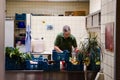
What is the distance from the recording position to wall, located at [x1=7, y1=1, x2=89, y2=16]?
8352mm

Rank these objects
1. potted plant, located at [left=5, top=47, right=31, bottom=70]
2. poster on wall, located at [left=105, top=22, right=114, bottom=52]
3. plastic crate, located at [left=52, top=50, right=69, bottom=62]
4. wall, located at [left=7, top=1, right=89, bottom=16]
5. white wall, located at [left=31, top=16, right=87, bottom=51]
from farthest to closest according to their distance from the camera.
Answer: wall, located at [left=7, top=1, right=89, bottom=16] → white wall, located at [left=31, top=16, right=87, bottom=51] → plastic crate, located at [left=52, top=50, right=69, bottom=62] → potted plant, located at [left=5, top=47, right=31, bottom=70] → poster on wall, located at [left=105, top=22, right=114, bottom=52]

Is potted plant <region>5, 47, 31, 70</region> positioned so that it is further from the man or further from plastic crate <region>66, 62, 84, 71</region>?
the man

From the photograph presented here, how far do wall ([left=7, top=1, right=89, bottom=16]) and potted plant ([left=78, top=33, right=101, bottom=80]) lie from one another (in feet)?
15.4

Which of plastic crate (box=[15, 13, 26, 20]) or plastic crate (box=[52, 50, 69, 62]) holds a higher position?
plastic crate (box=[15, 13, 26, 20])

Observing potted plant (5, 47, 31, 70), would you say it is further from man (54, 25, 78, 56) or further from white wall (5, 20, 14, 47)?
white wall (5, 20, 14, 47)

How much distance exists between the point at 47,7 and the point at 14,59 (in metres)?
4.72

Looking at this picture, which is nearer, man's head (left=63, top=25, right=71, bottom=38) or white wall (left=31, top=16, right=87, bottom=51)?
man's head (left=63, top=25, right=71, bottom=38)

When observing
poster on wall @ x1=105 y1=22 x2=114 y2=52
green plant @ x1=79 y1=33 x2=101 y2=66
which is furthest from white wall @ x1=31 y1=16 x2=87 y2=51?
poster on wall @ x1=105 y1=22 x2=114 y2=52

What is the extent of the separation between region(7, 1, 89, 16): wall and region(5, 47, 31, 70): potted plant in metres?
4.54

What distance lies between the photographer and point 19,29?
795cm

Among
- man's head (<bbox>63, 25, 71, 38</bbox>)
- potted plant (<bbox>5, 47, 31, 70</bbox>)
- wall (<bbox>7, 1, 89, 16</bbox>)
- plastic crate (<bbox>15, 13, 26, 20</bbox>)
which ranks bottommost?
potted plant (<bbox>5, 47, 31, 70</bbox>)

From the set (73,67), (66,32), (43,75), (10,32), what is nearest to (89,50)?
(73,67)

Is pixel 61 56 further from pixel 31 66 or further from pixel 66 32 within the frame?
pixel 66 32

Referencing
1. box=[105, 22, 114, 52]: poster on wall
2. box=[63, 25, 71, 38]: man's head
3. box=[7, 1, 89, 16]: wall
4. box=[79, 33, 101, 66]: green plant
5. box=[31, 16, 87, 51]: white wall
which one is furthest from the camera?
box=[7, 1, 89, 16]: wall
